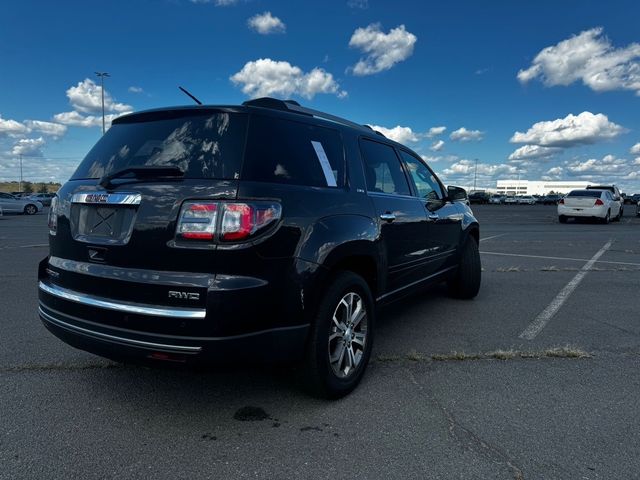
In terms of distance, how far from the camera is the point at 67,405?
2.98m

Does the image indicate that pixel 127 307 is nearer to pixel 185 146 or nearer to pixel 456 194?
pixel 185 146

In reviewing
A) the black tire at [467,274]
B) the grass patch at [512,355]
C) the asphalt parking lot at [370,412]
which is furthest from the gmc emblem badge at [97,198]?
the black tire at [467,274]

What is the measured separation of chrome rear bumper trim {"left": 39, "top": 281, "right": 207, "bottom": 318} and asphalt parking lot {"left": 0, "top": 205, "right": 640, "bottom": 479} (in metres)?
0.73

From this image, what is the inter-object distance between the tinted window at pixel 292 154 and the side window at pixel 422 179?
1.39 meters

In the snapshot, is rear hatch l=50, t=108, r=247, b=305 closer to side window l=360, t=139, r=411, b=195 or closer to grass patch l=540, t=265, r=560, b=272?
side window l=360, t=139, r=411, b=195

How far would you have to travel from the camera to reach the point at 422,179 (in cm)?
482

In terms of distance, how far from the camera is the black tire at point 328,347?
112 inches

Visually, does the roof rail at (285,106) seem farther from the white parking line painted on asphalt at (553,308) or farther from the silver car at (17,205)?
the silver car at (17,205)

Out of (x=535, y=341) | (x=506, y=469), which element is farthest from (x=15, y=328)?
(x=535, y=341)

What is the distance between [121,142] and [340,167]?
1468 millimetres

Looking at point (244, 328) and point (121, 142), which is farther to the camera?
point (121, 142)

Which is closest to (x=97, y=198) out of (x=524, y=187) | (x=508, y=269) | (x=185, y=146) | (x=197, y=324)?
(x=185, y=146)

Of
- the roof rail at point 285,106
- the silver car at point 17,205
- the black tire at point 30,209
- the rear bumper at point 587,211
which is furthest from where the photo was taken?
the black tire at point 30,209

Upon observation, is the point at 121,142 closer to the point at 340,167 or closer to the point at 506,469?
the point at 340,167
